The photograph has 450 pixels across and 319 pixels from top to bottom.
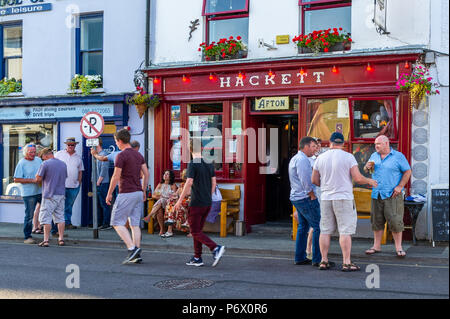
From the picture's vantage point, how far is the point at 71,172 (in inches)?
546

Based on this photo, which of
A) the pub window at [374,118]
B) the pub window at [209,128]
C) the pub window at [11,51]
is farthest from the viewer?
the pub window at [11,51]

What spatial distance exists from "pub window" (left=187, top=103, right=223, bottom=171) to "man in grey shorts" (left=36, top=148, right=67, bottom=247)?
3.44 m

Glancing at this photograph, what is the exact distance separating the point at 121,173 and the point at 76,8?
768 centimetres

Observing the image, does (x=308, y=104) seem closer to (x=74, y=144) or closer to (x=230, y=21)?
(x=230, y=21)

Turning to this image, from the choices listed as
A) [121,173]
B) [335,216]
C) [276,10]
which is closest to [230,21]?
[276,10]

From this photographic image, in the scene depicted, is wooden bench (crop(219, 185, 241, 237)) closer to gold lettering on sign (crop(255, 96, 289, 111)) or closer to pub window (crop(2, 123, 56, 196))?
gold lettering on sign (crop(255, 96, 289, 111))

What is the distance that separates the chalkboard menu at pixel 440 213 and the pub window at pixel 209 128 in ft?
16.0

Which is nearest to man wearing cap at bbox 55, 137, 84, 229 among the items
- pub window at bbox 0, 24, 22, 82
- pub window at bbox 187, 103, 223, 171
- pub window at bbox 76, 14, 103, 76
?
pub window at bbox 76, 14, 103, 76

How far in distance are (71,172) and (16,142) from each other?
334 cm

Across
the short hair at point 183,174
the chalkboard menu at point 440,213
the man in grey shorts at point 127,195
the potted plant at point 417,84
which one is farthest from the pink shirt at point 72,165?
the chalkboard menu at point 440,213

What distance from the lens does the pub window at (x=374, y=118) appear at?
1181 centimetres

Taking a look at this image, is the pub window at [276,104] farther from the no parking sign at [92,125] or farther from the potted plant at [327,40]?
the no parking sign at [92,125]

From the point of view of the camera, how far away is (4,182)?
16438 mm

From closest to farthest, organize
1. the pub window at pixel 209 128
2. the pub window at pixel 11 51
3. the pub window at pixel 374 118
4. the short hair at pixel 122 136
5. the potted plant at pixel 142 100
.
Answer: the short hair at pixel 122 136
the pub window at pixel 374 118
the pub window at pixel 209 128
the potted plant at pixel 142 100
the pub window at pixel 11 51
